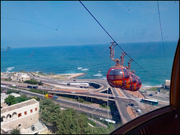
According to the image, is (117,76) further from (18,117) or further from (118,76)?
(18,117)

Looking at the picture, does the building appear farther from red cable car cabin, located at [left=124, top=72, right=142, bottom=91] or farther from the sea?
red cable car cabin, located at [left=124, top=72, right=142, bottom=91]

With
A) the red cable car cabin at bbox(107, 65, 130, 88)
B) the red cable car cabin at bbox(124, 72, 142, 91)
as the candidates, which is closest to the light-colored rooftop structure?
the red cable car cabin at bbox(107, 65, 130, 88)

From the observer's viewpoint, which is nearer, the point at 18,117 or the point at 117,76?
the point at 18,117

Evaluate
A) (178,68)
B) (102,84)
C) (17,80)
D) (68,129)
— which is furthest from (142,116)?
(102,84)

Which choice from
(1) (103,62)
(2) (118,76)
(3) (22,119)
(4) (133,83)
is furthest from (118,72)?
(1) (103,62)

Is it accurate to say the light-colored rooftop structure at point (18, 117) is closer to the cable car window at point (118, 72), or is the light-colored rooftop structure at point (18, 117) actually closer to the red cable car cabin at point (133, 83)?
the cable car window at point (118, 72)

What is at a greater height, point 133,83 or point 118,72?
point 118,72

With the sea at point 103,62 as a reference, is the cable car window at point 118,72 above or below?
below

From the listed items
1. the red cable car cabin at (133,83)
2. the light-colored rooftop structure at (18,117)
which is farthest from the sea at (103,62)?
the light-colored rooftop structure at (18,117)
